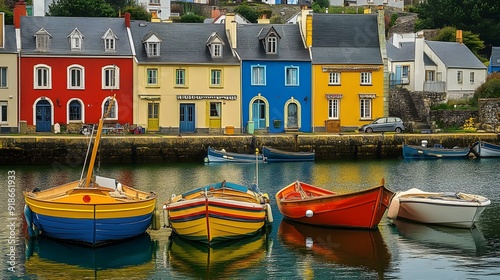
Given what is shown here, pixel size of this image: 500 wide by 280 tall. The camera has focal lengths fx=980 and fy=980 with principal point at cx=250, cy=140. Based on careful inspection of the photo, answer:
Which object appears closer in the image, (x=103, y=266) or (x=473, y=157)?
(x=103, y=266)

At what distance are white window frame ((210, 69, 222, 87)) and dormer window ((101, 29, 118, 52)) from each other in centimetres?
603

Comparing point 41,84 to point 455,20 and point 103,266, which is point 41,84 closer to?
point 103,266

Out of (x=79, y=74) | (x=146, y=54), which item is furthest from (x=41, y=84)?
(x=146, y=54)

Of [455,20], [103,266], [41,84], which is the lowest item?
[103,266]

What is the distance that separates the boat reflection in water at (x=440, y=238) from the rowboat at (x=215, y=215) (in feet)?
14.9

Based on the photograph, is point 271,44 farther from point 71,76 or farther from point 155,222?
point 155,222

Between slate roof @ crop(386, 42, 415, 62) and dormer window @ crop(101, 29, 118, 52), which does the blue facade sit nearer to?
dormer window @ crop(101, 29, 118, 52)

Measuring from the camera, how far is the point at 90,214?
26047 millimetres

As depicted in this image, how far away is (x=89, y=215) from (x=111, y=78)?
1269 inches

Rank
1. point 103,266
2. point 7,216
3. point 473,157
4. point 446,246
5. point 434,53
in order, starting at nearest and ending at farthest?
point 103,266
point 446,246
point 7,216
point 473,157
point 434,53

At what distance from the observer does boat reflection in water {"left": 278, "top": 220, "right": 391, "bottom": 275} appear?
85.2ft

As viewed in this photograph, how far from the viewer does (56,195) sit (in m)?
28.2

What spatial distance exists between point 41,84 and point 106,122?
A: 175 inches

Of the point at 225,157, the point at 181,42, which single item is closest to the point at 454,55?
the point at 181,42
